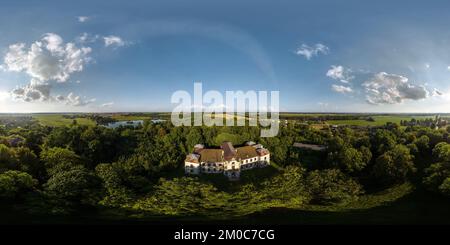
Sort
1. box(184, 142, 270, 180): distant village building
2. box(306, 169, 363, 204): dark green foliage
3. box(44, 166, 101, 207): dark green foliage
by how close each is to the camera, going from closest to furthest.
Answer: box(44, 166, 101, 207): dark green foliage, box(306, 169, 363, 204): dark green foliage, box(184, 142, 270, 180): distant village building

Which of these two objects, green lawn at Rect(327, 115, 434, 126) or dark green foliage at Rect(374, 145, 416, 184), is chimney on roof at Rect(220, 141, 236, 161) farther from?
dark green foliage at Rect(374, 145, 416, 184)

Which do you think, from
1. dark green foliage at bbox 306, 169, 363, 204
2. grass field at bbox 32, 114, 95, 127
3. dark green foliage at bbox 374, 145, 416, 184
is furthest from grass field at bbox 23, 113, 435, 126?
dark green foliage at bbox 306, 169, 363, 204

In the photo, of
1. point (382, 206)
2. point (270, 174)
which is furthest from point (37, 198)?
point (382, 206)

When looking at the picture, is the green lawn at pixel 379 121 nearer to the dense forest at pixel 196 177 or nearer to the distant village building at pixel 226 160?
the dense forest at pixel 196 177

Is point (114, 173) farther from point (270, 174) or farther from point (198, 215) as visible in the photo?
point (270, 174)

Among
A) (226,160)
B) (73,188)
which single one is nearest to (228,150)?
(226,160)
